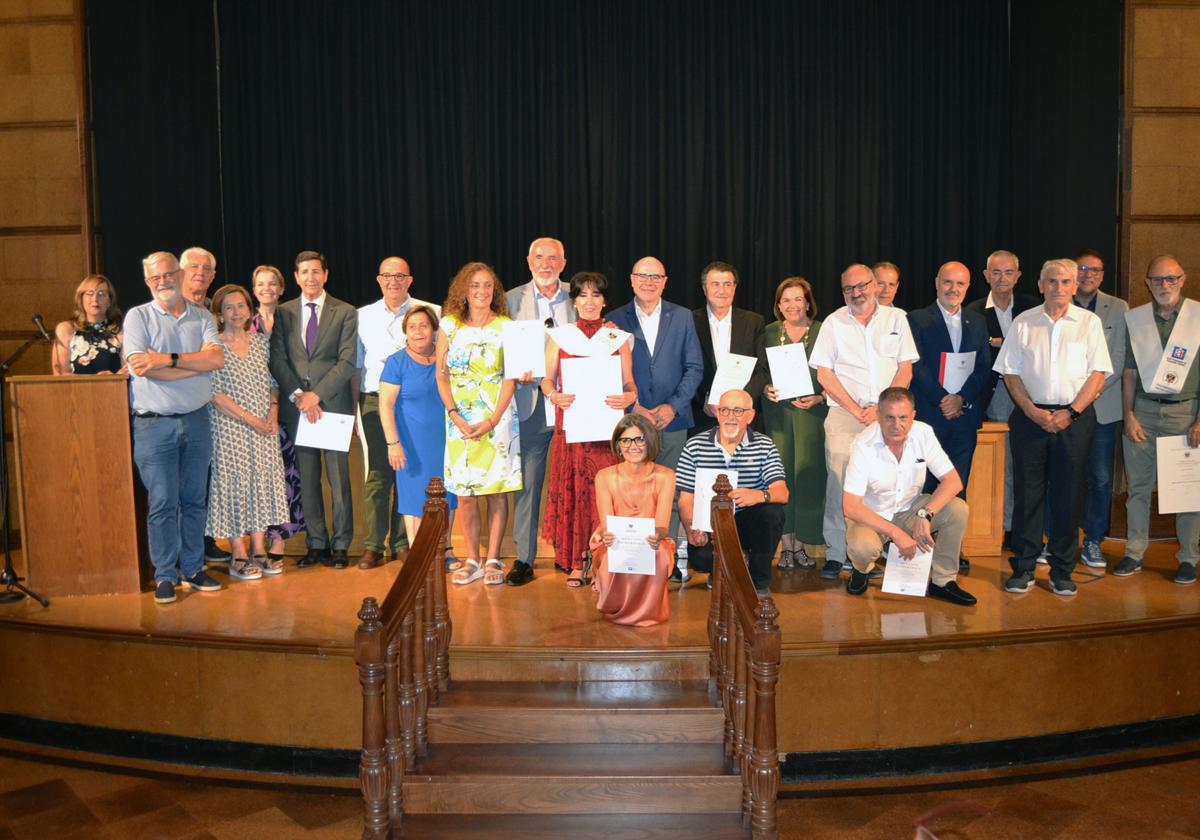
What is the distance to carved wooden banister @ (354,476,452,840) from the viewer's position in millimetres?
3201

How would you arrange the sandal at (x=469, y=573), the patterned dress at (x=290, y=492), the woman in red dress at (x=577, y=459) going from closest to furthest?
the woman in red dress at (x=577, y=459) < the sandal at (x=469, y=573) < the patterned dress at (x=290, y=492)

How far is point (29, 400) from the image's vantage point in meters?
4.80

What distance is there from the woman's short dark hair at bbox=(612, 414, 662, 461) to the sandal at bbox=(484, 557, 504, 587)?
1009 mm

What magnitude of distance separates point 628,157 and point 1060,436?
14.1 ft

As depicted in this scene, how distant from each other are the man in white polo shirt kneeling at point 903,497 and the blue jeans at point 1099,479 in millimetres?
972

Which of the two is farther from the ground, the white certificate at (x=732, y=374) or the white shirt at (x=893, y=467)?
the white certificate at (x=732, y=374)

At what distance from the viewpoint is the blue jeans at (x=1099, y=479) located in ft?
17.5

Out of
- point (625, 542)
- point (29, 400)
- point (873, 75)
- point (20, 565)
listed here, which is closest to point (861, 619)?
point (625, 542)

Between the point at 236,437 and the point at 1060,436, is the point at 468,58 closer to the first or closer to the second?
the point at 236,437

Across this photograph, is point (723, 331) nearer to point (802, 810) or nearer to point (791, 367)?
point (791, 367)

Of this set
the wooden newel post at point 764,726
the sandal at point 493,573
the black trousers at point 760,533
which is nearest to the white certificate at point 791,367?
the black trousers at point 760,533

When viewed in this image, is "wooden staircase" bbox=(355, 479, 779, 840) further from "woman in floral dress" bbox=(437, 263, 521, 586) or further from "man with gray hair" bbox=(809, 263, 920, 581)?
"man with gray hair" bbox=(809, 263, 920, 581)

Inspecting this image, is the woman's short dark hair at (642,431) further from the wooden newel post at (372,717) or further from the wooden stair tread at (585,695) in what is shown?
the wooden newel post at (372,717)

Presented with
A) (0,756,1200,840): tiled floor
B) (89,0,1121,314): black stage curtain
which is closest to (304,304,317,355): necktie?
(0,756,1200,840): tiled floor
